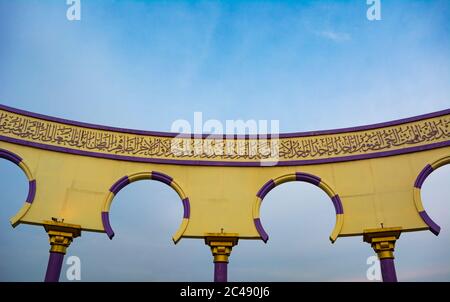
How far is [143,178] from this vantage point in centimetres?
928

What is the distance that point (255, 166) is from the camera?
9.41m

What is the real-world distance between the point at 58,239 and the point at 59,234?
12 cm

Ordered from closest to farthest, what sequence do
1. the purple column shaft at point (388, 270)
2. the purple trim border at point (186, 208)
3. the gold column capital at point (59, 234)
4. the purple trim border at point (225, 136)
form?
1. the purple column shaft at point (388, 270)
2. the gold column capital at point (59, 234)
3. the purple trim border at point (186, 208)
4. the purple trim border at point (225, 136)

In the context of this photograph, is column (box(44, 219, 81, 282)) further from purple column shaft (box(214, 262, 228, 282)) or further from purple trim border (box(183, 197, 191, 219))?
purple column shaft (box(214, 262, 228, 282))

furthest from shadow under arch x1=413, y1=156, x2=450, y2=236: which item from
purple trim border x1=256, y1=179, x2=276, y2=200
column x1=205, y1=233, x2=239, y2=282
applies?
column x1=205, y1=233, x2=239, y2=282

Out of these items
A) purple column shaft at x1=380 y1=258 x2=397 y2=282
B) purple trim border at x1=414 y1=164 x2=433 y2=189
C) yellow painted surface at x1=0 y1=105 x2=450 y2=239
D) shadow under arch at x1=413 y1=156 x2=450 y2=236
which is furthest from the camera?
yellow painted surface at x1=0 y1=105 x2=450 y2=239

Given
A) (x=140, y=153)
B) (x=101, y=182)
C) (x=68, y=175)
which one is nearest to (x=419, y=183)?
(x=140, y=153)

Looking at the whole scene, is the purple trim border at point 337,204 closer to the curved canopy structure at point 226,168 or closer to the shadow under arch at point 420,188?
the curved canopy structure at point 226,168

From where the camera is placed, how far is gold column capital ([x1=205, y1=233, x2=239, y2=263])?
325 inches

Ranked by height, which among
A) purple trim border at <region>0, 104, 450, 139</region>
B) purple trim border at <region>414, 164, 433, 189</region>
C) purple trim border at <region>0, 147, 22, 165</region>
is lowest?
purple trim border at <region>414, 164, 433, 189</region>

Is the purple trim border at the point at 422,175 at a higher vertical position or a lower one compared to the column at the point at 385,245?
higher

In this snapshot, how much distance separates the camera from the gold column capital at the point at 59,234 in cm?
792

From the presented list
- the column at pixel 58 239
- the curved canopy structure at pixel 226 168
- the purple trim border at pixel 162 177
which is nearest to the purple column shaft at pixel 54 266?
the column at pixel 58 239
